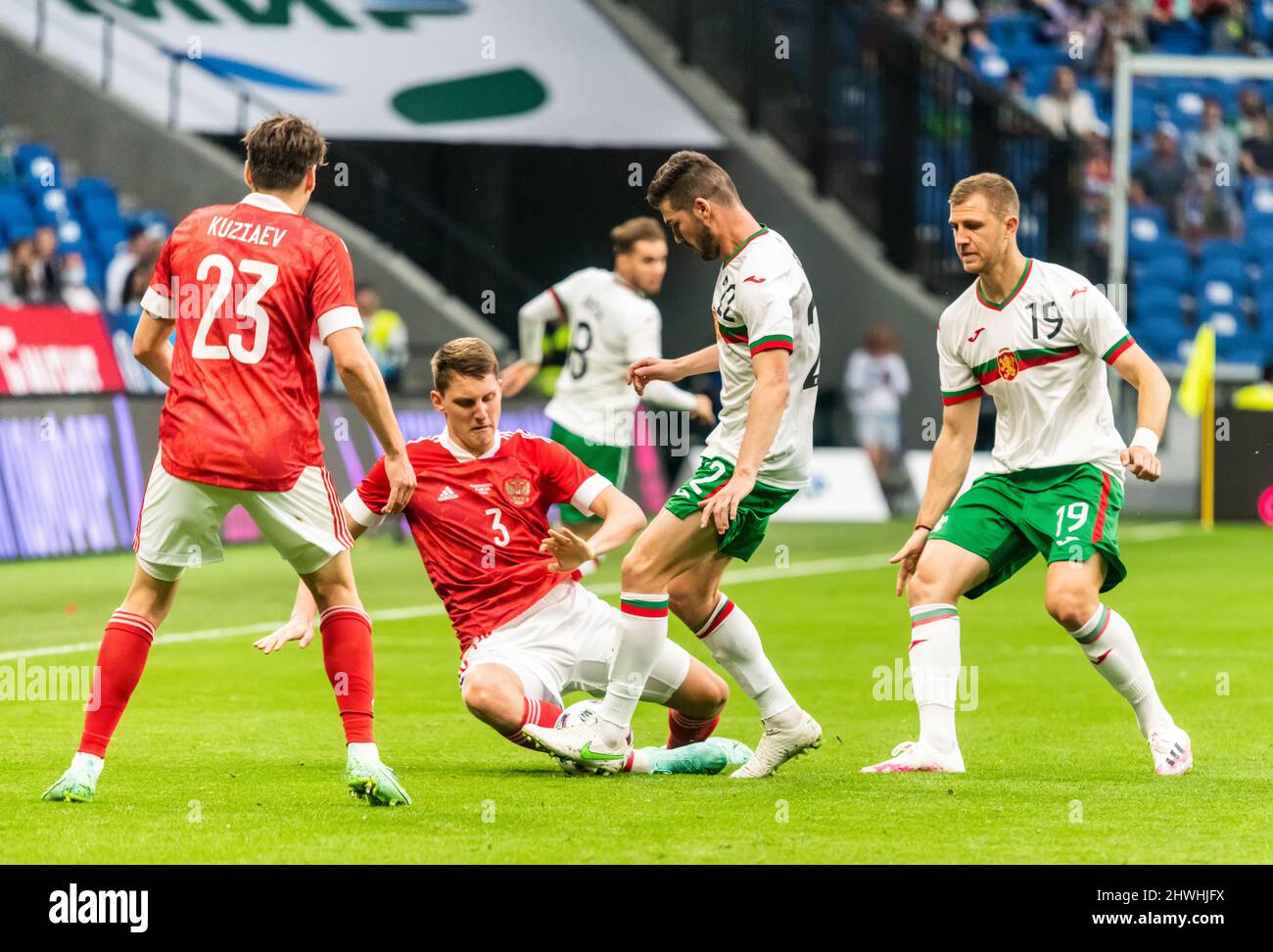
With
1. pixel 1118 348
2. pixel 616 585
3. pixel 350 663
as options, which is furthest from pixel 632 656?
pixel 616 585

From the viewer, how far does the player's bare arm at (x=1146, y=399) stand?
6.75 metres

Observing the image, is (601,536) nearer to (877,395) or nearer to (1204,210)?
(877,395)

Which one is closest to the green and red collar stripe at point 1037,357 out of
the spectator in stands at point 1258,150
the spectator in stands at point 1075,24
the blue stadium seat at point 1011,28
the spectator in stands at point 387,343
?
the spectator in stands at point 387,343

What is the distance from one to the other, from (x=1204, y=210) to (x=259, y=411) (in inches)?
905

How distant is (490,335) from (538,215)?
1.96m

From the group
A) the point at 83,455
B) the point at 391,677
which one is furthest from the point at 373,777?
the point at 83,455

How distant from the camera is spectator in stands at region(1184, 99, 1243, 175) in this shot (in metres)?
27.3

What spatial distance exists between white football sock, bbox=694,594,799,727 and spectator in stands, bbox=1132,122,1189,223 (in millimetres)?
21313

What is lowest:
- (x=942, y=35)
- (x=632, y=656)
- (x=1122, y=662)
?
(x=1122, y=662)

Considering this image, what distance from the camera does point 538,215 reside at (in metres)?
27.0

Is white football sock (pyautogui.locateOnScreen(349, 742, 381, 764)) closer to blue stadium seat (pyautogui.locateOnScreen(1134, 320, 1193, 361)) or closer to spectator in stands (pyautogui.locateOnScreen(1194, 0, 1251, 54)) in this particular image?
blue stadium seat (pyautogui.locateOnScreen(1134, 320, 1193, 361))

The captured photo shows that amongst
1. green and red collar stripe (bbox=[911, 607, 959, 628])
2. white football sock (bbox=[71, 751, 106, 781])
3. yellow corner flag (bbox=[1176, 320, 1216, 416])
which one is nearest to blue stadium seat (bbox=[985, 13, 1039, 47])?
yellow corner flag (bbox=[1176, 320, 1216, 416])

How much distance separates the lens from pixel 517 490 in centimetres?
739

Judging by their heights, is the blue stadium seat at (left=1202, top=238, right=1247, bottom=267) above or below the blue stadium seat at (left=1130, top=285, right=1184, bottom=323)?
above
